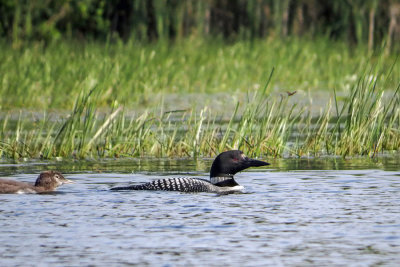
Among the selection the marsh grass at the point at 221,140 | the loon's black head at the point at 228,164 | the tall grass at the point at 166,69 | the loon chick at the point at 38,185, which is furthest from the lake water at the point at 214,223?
the tall grass at the point at 166,69

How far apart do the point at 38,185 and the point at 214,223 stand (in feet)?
7.55

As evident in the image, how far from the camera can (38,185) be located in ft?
28.3

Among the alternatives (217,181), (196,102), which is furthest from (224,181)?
(196,102)

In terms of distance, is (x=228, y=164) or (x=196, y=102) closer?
(x=228, y=164)

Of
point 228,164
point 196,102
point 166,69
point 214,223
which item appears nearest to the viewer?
point 214,223

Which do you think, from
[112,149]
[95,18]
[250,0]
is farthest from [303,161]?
[95,18]

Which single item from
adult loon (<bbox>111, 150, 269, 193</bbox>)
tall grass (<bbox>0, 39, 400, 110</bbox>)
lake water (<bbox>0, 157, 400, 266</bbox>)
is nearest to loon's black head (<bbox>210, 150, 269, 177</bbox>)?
adult loon (<bbox>111, 150, 269, 193</bbox>)

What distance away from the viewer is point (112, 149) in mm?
10961

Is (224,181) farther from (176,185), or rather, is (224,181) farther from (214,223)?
(214,223)

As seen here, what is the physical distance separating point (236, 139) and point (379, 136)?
5.45 ft

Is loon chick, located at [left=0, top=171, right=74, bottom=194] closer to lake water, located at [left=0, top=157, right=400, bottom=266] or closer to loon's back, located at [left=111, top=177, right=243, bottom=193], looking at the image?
lake water, located at [left=0, top=157, right=400, bottom=266]

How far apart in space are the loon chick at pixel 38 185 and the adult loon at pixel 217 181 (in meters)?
0.53

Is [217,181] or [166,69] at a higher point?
[166,69]

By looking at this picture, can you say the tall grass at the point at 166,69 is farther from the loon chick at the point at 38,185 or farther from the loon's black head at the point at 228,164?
the loon chick at the point at 38,185
